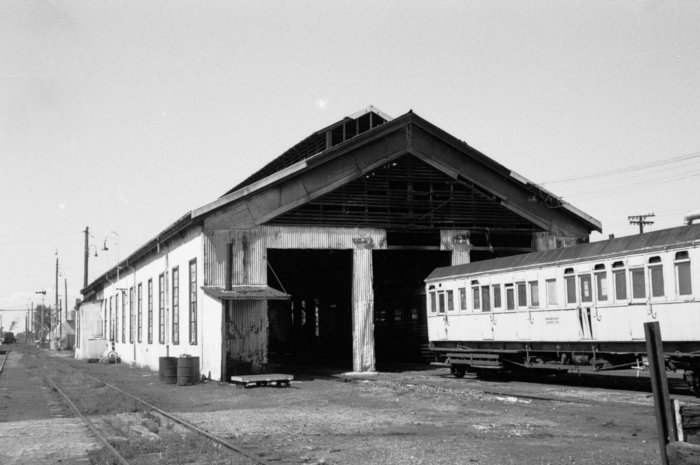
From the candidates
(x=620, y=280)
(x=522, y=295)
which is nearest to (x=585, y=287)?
(x=620, y=280)

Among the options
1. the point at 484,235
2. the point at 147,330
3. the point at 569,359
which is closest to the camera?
the point at 569,359

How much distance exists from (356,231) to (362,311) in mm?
3216

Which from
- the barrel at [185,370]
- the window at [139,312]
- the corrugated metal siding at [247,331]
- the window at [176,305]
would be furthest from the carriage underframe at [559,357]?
the window at [139,312]

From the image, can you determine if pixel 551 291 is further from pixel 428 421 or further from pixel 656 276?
pixel 428 421

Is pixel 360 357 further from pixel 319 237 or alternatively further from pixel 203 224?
pixel 203 224

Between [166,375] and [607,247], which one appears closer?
[607,247]

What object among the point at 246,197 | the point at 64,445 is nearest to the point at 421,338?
the point at 246,197

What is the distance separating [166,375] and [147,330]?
44.8 feet

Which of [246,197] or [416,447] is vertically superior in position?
[246,197]

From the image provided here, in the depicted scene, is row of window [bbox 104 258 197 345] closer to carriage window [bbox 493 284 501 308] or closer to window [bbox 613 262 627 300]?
carriage window [bbox 493 284 501 308]

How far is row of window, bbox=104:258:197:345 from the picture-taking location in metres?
29.9

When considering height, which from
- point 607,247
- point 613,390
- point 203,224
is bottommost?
point 613,390

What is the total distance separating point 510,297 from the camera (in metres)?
22.3

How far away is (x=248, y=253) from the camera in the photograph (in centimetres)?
2770
